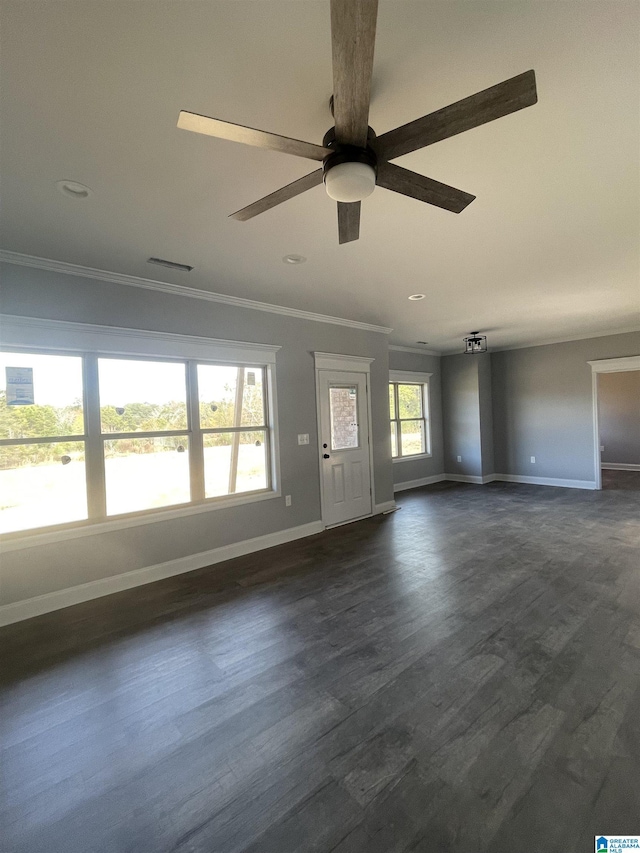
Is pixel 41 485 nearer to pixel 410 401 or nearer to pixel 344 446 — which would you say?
pixel 344 446

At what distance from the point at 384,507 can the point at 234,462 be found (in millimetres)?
2631

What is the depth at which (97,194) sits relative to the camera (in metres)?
2.08

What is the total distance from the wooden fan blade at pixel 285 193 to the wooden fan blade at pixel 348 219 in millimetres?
174

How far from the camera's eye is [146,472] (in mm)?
3473

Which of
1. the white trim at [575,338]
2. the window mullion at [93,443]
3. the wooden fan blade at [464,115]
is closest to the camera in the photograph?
the wooden fan blade at [464,115]

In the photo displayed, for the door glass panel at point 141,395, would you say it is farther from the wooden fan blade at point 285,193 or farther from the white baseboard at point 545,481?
the white baseboard at point 545,481

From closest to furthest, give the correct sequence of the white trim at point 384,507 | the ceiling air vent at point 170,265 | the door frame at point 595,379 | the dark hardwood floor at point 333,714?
Answer: 1. the dark hardwood floor at point 333,714
2. the ceiling air vent at point 170,265
3. the white trim at point 384,507
4. the door frame at point 595,379

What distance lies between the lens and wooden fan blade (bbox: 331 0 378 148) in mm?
958

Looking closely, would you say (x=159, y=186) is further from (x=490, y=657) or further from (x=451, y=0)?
(x=490, y=657)

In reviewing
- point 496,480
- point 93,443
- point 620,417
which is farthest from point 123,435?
point 620,417

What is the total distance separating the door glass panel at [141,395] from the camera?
3.27 meters

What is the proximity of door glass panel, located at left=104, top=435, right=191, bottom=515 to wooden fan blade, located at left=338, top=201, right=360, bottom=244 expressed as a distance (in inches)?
100

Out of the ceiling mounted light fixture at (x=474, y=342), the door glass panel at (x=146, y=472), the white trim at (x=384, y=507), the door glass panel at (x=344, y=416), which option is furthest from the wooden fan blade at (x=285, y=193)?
the ceiling mounted light fixture at (x=474, y=342)

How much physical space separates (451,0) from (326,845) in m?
2.81
